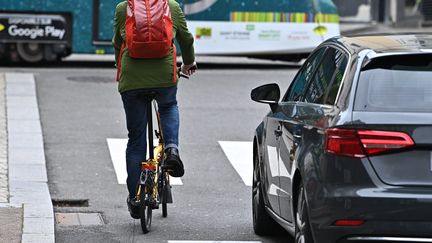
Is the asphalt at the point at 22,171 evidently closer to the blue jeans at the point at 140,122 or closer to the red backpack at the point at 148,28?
the blue jeans at the point at 140,122

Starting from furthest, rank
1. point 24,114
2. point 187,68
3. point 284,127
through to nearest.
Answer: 1. point 24,114
2. point 187,68
3. point 284,127

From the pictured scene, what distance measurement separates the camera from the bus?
21062 mm

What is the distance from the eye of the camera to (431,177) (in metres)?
5.84

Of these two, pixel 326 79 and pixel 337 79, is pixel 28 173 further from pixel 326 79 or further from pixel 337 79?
pixel 337 79

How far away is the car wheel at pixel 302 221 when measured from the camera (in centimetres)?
630

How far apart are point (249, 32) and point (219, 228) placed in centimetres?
1377

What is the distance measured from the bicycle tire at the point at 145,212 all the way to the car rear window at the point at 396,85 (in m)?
2.44

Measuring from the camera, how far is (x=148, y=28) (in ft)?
26.3

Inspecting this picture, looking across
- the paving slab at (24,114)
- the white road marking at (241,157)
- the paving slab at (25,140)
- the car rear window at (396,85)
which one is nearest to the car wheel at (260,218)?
the car rear window at (396,85)

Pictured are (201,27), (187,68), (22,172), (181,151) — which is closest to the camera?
(187,68)

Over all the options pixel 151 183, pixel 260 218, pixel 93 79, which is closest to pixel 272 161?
pixel 260 218

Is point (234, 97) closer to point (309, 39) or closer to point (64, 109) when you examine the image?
point (64, 109)

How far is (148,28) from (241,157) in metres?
4.42

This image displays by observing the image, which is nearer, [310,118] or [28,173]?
[310,118]
